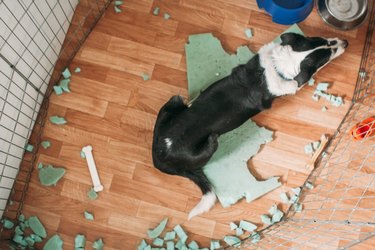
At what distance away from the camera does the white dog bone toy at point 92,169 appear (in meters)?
2.57

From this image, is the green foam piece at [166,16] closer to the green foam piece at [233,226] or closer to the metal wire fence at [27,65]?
the metal wire fence at [27,65]

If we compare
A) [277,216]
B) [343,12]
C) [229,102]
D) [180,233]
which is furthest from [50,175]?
[343,12]

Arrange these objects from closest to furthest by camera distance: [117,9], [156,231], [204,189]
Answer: [204,189] < [156,231] < [117,9]

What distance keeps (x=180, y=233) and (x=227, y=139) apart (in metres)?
0.70

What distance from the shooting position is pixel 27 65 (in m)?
2.28

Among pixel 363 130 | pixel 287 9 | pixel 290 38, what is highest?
pixel 287 9

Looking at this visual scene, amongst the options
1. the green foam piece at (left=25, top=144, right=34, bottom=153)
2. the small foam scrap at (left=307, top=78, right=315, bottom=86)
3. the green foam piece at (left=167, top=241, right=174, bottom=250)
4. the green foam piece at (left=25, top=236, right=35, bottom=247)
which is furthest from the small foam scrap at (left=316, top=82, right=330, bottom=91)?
the green foam piece at (left=25, top=236, right=35, bottom=247)

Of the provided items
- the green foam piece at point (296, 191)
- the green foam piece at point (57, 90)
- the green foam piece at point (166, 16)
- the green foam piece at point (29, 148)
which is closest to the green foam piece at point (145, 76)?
the green foam piece at point (166, 16)

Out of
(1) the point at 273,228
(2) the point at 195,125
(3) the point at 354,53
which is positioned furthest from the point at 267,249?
(3) the point at 354,53

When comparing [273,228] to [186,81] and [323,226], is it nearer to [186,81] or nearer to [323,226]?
[323,226]

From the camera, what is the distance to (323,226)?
2469 millimetres

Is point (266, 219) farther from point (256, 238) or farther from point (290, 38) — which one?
point (290, 38)

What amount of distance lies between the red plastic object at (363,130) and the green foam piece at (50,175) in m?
1.95

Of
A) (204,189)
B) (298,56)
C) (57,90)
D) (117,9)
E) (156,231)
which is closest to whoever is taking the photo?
(298,56)
